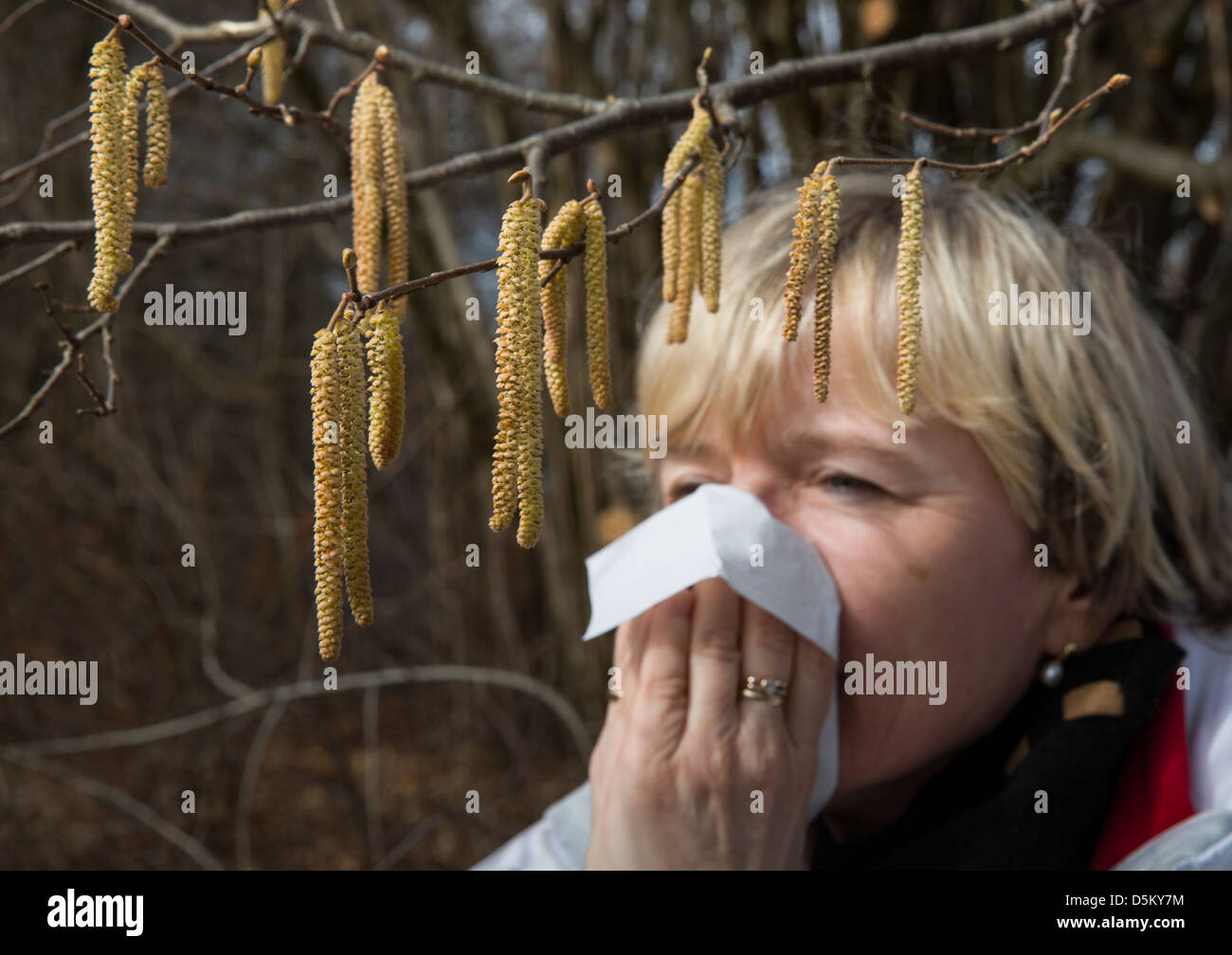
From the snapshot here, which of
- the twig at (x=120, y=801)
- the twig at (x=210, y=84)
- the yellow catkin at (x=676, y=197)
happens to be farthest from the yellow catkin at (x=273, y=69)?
the twig at (x=120, y=801)

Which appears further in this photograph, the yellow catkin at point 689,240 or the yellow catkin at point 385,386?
the yellow catkin at point 689,240

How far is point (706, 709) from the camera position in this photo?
4.60 ft

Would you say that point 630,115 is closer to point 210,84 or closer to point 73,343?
point 210,84

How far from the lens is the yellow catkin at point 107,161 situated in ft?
2.55

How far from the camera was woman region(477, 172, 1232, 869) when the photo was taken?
1404 mm

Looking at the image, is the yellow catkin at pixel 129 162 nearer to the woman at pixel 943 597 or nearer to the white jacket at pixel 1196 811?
the woman at pixel 943 597

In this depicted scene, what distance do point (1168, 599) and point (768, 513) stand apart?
72 cm

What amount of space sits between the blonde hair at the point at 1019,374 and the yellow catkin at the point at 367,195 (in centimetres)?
62

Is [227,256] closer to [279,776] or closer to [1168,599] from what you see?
[279,776]

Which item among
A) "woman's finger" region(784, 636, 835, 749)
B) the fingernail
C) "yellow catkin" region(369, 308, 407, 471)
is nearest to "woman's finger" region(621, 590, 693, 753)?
the fingernail

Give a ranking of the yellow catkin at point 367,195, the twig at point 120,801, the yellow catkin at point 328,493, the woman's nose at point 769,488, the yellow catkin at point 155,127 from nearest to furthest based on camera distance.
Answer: the yellow catkin at point 328,493 → the yellow catkin at point 155,127 → the yellow catkin at point 367,195 → the woman's nose at point 769,488 → the twig at point 120,801

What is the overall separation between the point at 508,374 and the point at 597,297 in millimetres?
188
